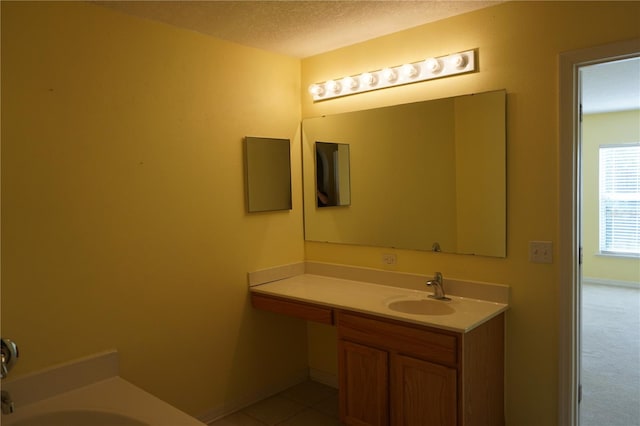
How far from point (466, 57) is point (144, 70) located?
178cm

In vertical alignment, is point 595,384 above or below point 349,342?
below

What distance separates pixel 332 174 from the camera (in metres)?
3.37

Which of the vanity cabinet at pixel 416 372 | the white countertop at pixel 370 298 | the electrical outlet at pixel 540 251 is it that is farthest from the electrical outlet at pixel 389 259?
the electrical outlet at pixel 540 251

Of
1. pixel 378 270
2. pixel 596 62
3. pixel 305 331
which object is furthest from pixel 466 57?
pixel 305 331

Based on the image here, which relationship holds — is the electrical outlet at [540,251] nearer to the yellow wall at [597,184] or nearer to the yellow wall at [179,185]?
the yellow wall at [179,185]

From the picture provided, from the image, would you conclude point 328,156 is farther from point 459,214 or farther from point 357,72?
point 459,214

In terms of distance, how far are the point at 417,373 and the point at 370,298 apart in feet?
1.83

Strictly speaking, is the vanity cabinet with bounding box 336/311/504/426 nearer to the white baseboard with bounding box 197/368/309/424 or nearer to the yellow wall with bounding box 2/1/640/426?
the yellow wall with bounding box 2/1/640/426

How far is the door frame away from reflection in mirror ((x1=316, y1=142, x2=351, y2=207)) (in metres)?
1.41

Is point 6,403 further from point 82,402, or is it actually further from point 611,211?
point 611,211

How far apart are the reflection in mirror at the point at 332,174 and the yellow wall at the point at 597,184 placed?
187 inches

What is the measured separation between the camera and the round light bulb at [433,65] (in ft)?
8.96

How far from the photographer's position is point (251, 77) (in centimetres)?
310

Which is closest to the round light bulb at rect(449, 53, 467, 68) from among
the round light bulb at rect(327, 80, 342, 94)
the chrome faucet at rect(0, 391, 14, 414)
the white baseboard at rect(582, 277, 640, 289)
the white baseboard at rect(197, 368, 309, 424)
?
the round light bulb at rect(327, 80, 342, 94)
